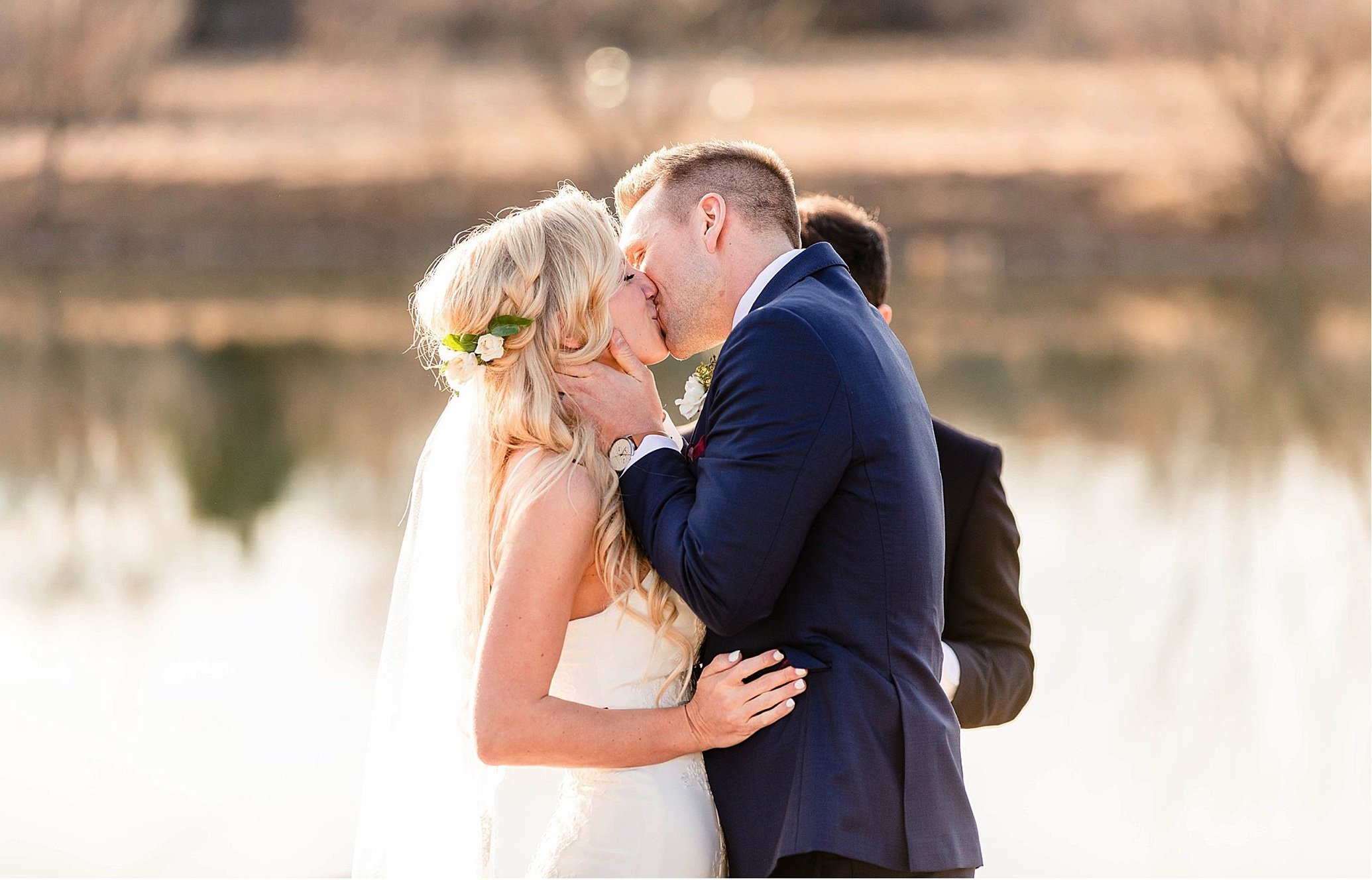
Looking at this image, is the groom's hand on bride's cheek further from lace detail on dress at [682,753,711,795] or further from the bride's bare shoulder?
lace detail on dress at [682,753,711,795]

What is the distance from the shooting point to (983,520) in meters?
2.91

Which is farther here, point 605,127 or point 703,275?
point 605,127

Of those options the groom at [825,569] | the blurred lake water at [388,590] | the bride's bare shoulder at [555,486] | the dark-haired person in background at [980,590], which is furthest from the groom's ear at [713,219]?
the blurred lake water at [388,590]

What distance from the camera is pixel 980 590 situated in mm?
2939

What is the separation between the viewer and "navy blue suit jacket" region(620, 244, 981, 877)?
88.7 inches

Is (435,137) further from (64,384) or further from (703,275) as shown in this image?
(703,275)

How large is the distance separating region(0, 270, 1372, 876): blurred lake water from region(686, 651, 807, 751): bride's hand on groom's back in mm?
3027

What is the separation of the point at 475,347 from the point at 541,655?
1.89 ft

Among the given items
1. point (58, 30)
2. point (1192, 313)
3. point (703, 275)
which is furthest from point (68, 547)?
point (58, 30)

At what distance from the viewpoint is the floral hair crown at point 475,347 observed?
255cm

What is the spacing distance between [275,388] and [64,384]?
2.17 m

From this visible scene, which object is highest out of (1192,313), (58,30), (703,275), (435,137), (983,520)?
(58,30)

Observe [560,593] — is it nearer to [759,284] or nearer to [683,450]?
[683,450]

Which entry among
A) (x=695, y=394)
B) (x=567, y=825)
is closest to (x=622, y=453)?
(x=695, y=394)
